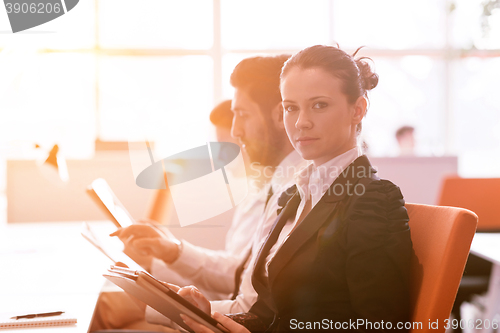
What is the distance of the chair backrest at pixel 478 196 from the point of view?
2.20 metres

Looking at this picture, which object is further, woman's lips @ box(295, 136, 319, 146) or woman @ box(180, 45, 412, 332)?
woman's lips @ box(295, 136, 319, 146)

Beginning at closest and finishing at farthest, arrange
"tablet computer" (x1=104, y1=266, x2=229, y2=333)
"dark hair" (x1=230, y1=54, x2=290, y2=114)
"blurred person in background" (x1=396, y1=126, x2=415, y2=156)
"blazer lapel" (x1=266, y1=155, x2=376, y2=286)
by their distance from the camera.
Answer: "tablet computer" (x1=104, y1=266, x2=229, y2=333) < "blazer lapel" (x1=266, y1=155, x2=376, y2=286) < "dark hair" (x1=230, y1=54, x2=290, y2=114) < "blurred person in background" (x1=396, y1=126, x2=415, y2=156)

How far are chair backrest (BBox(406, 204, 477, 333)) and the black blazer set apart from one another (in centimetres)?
4

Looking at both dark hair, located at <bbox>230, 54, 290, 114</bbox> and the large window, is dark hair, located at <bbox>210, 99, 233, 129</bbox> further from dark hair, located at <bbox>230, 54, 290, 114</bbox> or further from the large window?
the large window

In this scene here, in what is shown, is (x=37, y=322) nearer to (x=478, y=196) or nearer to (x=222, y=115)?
(x=222, y=115)

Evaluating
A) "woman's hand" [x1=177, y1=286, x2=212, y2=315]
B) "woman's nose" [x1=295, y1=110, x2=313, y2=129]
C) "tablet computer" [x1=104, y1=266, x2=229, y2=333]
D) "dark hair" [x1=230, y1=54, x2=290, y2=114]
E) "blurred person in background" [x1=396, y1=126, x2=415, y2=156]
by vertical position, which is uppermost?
"dark hair" [x1=230, y1=54, x2=290, y2=114]

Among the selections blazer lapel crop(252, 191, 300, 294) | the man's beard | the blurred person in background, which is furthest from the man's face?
the blurred person in background

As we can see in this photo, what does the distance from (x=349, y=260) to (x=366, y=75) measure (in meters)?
0.41

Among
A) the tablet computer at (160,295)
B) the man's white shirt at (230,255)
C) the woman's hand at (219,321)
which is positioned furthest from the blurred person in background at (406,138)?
the tablet computer at (160,295)

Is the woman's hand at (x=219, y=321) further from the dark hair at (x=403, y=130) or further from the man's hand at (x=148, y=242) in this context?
the dark hair at (x=403, y=130)

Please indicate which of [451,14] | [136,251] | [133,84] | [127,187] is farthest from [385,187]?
[451,14]

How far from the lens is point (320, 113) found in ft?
3.07

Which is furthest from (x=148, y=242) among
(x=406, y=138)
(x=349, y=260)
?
(x=406, y=138)

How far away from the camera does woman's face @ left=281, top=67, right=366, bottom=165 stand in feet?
3.04
